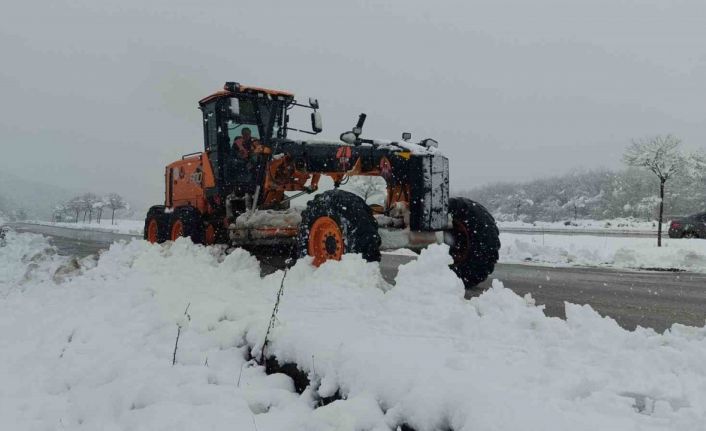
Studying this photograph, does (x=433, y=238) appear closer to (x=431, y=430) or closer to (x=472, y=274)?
(x=472, y=274)

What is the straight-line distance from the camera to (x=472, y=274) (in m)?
6.54

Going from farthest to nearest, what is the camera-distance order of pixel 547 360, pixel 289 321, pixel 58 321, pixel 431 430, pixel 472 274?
pixel 472 274 → pixel 58 321 → pixel 289 321 → pixel 547 360 → pixel 431 430

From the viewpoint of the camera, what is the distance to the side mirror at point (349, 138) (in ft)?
19.5

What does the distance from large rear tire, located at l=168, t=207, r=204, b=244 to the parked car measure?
19.8 meters

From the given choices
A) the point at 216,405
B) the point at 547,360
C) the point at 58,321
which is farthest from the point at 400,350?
the point at 58,321

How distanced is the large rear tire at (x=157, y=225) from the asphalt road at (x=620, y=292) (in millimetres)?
2831

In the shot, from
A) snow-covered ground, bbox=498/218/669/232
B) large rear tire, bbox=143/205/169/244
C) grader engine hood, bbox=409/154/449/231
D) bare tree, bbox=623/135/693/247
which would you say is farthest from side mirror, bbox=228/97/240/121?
snow-covered ground, bbox=498/218/669/232

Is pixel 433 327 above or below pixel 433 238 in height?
below

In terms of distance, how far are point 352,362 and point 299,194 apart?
5.27 meters

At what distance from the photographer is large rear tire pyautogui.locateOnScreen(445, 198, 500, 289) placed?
6.48 m

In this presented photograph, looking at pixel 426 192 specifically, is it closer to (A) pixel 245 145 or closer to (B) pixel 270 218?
(B) pixel 270 218

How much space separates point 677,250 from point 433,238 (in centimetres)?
Answer: 825

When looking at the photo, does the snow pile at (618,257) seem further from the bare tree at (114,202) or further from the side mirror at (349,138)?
the bare tree at (114,202)

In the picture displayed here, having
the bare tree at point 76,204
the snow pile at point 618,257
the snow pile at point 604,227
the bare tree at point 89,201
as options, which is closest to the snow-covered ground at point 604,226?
the snow pile at point 604,227
